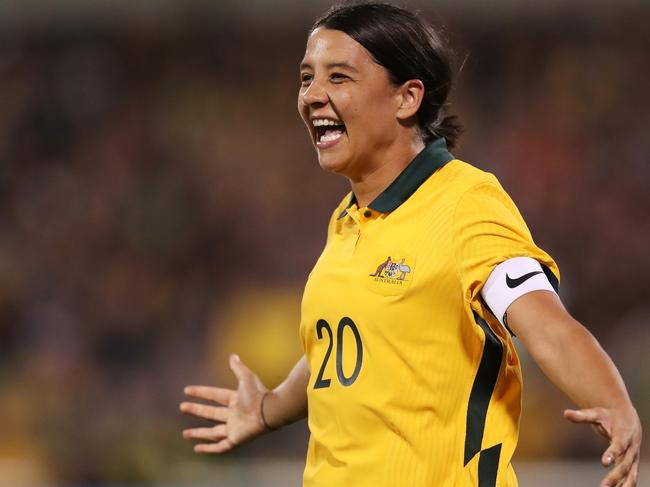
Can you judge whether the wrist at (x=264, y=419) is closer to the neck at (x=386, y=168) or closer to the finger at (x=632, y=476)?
the neck at (x=386, y=168)

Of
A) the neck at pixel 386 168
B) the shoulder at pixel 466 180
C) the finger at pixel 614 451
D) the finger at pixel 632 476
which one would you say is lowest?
the finger at pixel 632 476

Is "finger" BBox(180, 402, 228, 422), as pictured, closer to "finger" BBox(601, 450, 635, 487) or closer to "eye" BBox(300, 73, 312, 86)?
"eye" BBox(300, 73, 312, 86)

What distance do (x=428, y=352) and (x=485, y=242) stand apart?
25 centimetres

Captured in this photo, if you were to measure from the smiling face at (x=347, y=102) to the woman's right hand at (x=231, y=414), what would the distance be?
70 cm

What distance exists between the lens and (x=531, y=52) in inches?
271

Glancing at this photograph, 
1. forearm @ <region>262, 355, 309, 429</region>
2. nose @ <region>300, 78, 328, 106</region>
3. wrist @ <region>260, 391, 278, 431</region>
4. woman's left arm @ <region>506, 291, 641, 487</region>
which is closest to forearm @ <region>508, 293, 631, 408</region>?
woman's left arm @ <region>506, 291, 641, 487</region>

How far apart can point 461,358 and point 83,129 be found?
533cm

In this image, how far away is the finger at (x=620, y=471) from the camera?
1.71 m

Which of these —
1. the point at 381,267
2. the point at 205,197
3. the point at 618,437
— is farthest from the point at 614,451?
the point at 205,197

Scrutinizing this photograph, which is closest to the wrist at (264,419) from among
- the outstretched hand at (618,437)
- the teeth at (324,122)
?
the teeth at (324,122)

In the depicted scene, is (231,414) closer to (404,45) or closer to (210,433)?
(210,433)

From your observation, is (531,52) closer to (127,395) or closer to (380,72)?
(127,395)

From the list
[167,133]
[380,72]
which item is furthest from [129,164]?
[380,72]

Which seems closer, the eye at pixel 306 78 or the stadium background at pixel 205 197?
the eye at pixel 306 78
